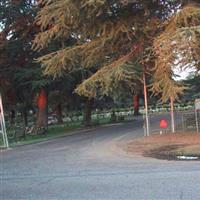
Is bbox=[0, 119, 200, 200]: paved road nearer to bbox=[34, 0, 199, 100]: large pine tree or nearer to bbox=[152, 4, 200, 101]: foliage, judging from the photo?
bbox=[152, 4, 200, 101]: foliage

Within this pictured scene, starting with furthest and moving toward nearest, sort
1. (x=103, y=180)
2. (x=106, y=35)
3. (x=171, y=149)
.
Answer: (x=106, y=35) → (x=171, y=149) → (x=103, y=180)

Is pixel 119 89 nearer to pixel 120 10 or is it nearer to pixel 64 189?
pixel 120 10

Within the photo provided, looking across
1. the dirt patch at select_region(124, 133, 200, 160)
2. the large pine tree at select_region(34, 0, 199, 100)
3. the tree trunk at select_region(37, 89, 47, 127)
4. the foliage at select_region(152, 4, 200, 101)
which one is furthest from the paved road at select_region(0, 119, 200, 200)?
the tree trunk at select_region(37, 89, 47, 127)

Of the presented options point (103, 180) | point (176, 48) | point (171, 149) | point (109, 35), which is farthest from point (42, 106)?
point (103, 180)

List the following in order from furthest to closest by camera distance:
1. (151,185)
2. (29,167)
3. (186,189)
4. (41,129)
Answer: (41,129) → (29,167) → (151,185) → (186,189)

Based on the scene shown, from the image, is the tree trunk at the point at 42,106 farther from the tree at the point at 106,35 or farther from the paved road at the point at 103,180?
the paved road at the point at 103,180

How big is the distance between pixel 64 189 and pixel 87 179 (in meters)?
1.40

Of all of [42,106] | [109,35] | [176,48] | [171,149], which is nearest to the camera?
[171,149]

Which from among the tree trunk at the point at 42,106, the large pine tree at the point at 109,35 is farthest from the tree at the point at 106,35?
the tree trunk at the point at 42,106

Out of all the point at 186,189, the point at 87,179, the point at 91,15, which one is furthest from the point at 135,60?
the point at 186,189

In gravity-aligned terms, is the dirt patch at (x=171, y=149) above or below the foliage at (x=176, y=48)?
below

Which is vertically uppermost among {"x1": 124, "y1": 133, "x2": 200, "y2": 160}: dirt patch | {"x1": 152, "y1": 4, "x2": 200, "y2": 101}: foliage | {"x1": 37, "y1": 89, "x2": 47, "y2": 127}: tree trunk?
{"x1": 152, "y1": 4, "x2": 200, "y2": 101}: foliage

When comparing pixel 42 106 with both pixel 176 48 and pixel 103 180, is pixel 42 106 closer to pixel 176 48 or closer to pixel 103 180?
pixel 176 48

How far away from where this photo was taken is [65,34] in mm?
27672
